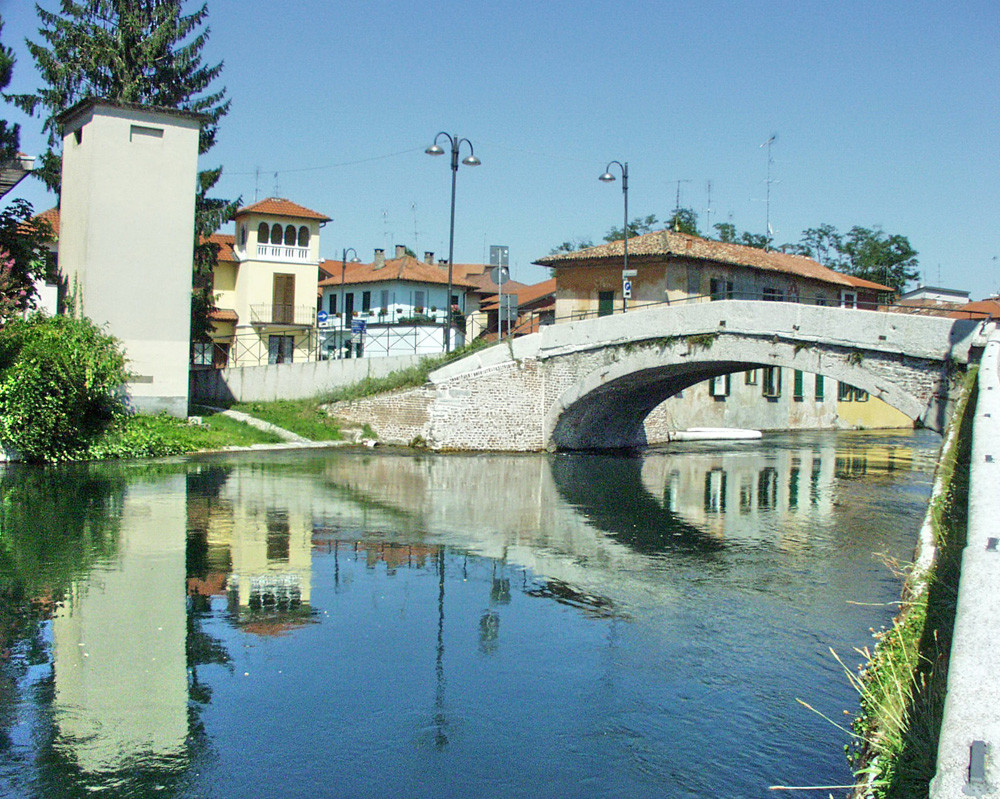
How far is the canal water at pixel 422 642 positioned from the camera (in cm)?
553

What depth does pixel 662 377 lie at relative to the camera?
24.9 metres

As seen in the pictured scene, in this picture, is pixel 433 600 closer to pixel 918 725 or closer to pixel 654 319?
pixel 918 725

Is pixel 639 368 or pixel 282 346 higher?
pixel 282 346

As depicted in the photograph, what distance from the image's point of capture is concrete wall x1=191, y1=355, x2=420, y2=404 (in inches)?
1090

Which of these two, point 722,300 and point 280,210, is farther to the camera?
point 280,210

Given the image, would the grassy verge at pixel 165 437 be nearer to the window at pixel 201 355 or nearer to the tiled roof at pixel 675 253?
the window at pixel 201 355

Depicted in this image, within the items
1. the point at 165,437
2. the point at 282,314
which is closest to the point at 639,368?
the point at 165,437

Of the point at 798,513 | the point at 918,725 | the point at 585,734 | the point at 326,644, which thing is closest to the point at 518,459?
the point at 798,513

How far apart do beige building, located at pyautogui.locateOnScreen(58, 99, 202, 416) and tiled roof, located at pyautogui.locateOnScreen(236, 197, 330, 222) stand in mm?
20182

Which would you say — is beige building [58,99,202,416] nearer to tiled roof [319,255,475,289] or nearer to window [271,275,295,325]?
window [271,275,295,325]

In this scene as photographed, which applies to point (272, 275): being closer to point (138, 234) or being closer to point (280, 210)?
point (280, 210)

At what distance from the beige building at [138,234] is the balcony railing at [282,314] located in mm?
19984

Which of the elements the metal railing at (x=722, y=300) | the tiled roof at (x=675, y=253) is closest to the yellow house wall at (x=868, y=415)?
the tiled roof at (x=675, y=253)

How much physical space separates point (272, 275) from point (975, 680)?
43631 millimetres
